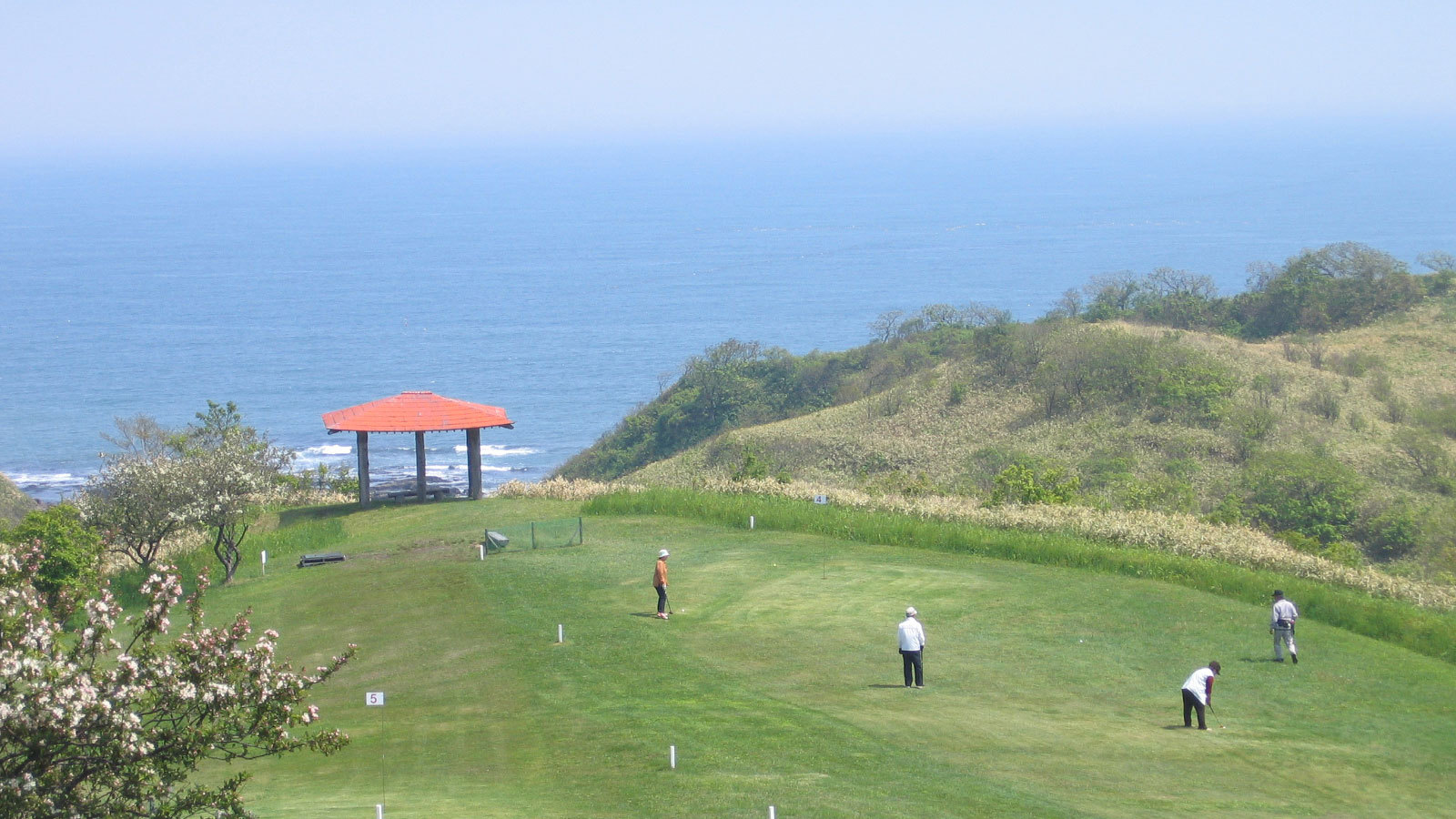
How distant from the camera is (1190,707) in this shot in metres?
18.8

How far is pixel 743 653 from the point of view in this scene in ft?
72.1

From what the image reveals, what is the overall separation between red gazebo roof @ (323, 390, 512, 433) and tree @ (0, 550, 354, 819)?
25151 millimetres

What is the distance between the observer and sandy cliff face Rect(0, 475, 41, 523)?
56.8m

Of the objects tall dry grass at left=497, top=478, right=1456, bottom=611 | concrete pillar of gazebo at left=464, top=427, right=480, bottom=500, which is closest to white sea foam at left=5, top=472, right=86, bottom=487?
concrete pillar of gazebo at left=464, top=427, right=480, bottom=500

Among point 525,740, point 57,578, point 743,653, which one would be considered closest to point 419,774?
point 525,740

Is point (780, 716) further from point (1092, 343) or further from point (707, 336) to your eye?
point (707, 336)

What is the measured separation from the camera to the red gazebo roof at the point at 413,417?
3747 cm

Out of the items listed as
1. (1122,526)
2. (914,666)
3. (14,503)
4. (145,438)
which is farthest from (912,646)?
(14,503)

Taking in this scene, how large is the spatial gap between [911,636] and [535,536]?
13.2 meters

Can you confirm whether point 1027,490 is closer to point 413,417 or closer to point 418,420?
point 418,420

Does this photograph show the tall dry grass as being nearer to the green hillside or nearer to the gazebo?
the gazebo

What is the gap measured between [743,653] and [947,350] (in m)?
55.4

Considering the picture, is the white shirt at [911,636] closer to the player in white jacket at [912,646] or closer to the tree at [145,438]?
the player in white jacket at [912,646]

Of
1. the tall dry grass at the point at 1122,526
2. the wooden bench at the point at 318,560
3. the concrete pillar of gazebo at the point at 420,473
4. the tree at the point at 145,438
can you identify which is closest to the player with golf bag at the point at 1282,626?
the tall dry grass at the point at 1122,526
